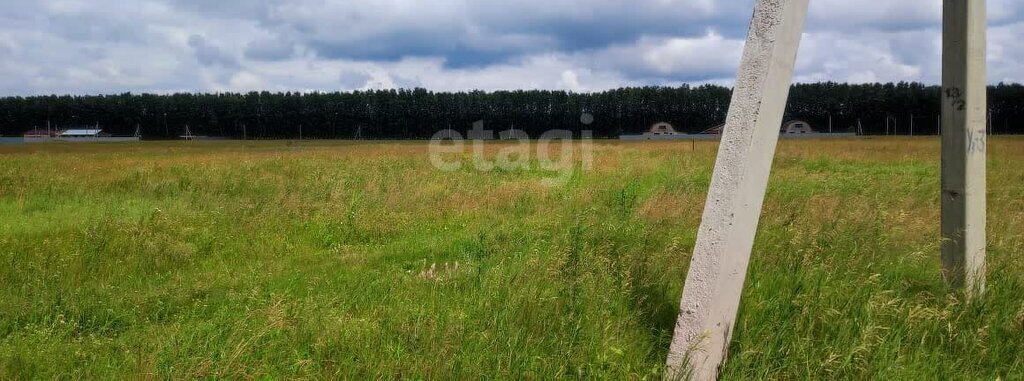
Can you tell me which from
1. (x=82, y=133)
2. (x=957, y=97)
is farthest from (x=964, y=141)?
(x=82, y=133)

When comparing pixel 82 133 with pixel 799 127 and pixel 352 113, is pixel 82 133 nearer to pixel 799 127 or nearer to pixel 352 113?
pixel 352 113

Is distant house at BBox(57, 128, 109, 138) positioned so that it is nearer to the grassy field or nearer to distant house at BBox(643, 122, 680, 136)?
distant house at BBox(643, 122, 680, 136)

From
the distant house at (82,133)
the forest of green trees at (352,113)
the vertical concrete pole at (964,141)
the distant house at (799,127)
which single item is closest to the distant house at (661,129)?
the forest of green trees at (352,113)

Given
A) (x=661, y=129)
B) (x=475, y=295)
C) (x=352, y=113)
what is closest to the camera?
(x=475, y=295)

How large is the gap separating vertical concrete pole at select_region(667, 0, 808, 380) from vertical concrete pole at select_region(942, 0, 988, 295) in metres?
1.58

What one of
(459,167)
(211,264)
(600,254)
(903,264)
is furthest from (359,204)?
(459,167)

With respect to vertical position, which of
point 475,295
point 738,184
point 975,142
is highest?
point 975,142

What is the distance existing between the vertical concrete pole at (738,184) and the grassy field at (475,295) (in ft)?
0.86

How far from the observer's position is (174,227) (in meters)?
7.73

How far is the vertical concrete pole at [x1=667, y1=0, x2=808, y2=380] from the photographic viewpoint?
9.57 feet

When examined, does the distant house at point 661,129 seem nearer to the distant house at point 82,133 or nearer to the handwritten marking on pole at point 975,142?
the handwritten marking on pole at point 975,142

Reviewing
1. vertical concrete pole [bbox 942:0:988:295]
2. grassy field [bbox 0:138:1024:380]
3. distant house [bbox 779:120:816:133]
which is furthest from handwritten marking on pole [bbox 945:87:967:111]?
distant house [bbox 779:120:816:133]

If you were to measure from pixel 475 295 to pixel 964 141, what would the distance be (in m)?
3.33

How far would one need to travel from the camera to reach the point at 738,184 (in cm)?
294
